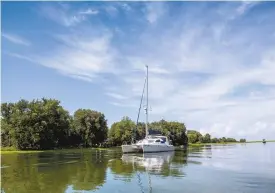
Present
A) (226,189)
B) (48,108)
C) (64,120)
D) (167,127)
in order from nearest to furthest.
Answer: (226,189)
(48,108)
(64,120)
(167,127)

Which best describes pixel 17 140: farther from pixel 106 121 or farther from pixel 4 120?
pixel 106 121

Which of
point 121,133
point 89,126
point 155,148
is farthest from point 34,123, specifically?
point 121,133

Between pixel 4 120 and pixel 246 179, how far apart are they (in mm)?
96111

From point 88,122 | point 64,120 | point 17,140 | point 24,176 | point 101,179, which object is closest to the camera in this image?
point 101,179

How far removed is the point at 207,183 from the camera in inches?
1052

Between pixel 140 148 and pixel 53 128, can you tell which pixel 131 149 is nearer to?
pixel 140 148

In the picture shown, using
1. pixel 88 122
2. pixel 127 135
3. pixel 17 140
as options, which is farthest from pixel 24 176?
pixel 127 135

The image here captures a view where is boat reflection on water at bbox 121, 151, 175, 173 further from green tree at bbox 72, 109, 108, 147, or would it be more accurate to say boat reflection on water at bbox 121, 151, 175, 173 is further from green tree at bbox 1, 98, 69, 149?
green tree at bbox 72, 109, 108, 147

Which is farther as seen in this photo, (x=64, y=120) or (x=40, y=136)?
(x=64, y=120)

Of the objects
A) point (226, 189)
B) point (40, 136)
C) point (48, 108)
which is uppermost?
point (48, 108)

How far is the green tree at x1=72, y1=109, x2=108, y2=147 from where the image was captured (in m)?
127

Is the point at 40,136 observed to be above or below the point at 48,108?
below

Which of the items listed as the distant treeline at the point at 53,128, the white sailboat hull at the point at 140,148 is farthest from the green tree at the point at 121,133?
the white sailboat hull at the point at 140,148

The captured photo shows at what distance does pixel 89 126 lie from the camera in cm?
12650
